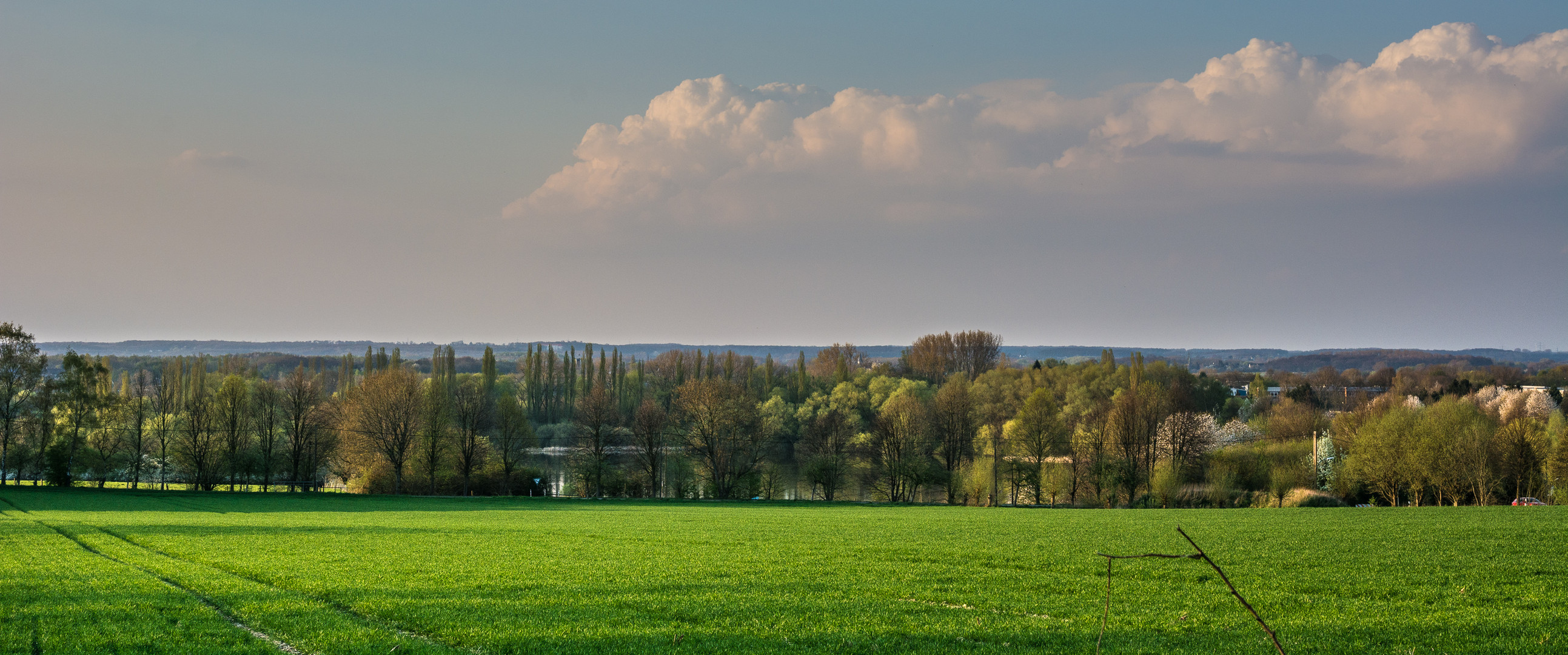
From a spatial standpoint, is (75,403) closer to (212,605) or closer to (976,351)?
(212,605)

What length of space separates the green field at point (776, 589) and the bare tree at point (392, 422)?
3682cm

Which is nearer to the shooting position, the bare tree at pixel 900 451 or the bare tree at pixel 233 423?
the bare tree at pixel 233 423

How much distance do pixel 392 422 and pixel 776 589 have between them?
60.9m

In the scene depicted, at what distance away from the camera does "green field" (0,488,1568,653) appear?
12531 millimetres

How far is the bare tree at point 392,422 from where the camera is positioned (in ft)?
227

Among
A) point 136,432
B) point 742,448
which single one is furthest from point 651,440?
point 136,432

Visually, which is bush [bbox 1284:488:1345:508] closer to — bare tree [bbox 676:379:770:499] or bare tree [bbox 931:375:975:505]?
bare tree [bbox 931:375:975:505]

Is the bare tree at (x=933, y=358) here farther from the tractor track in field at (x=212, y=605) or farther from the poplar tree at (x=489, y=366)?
the tractor track in field at (x=212, y=605)

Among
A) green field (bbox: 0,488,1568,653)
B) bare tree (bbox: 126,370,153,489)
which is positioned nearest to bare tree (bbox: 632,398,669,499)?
bare tree (bbox: 126,370,153,489)

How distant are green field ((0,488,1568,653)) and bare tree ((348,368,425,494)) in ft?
121

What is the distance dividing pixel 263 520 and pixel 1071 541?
32.9m

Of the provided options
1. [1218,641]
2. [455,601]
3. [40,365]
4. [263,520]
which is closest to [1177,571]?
[1218,641]

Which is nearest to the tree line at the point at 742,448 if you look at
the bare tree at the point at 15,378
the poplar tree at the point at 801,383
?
the bare tree at the point at 15,378

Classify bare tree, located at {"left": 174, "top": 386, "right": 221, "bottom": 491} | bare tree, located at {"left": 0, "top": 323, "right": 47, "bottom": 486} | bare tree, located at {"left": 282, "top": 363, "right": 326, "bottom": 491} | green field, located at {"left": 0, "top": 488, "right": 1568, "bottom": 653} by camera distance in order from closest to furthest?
green field, located at {"left": 0, "top": 488, "right": 1568, "bottom": 653}, bare tree, located at {"left": 0, "top": 323, "right": 47, "bottom": 486}, bare tree, located at {"left": 174, "top": 386, "right": 221, "bottom": 491}, bare tree, located at {"left": 282, "top": 363, "right": 326, "bottom": 491}
